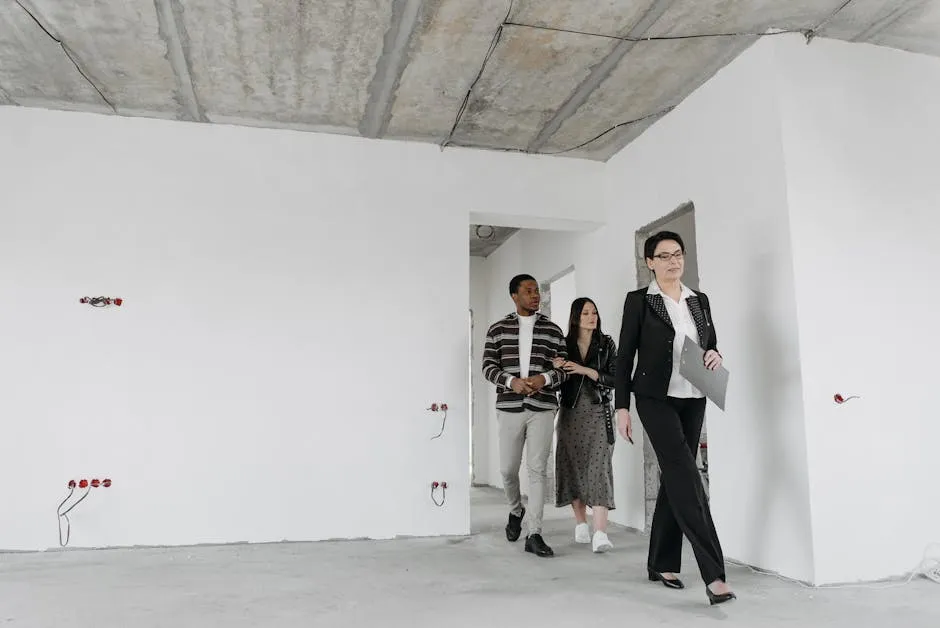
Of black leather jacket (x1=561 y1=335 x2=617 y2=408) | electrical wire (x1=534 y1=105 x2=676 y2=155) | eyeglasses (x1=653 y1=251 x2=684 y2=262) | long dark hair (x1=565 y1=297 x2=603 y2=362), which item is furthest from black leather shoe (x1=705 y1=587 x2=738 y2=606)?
electrical wire (x1=534 y1=105 x2=676 y2=155)

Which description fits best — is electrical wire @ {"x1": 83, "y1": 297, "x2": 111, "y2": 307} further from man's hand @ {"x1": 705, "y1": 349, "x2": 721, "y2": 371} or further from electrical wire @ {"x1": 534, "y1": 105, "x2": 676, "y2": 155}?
man's hand @ {"x1": 705, "y1": 349, "x2": 721, "y2": 371}

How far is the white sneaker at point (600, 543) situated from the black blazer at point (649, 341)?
1.10m

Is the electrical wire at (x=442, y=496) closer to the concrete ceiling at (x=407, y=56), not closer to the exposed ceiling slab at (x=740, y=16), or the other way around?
the concrete ceiling at (x=407, y=56)

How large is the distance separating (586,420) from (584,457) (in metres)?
0.20

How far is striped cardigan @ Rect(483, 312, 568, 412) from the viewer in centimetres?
362

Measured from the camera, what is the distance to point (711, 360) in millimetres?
2523

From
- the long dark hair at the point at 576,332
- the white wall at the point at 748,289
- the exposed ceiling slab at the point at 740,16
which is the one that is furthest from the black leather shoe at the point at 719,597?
the exposed ceiling slab at the point at 740,16

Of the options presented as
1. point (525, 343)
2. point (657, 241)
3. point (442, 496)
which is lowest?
point (442, 496)

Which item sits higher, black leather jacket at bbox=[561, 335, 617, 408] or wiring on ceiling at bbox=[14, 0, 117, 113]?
wiring on ceiling at bbox=[14, 0, 117, 113]

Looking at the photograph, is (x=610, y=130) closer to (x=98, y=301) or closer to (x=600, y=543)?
(x=600, y=543)

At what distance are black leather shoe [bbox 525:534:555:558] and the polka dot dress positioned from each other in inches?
11.7

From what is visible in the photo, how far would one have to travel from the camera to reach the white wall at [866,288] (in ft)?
9.17

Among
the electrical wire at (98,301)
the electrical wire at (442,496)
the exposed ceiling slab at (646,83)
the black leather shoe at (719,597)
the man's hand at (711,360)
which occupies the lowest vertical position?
the black leather shoe at (719,597)

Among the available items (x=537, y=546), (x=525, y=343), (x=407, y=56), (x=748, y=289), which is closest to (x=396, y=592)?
(x=537, y=546)
